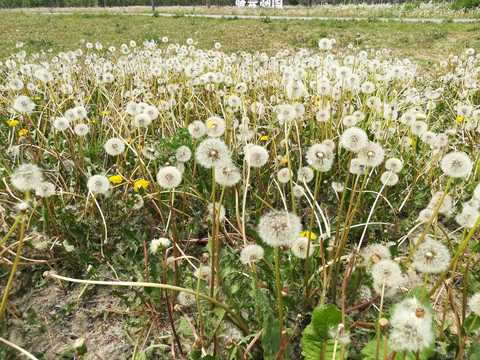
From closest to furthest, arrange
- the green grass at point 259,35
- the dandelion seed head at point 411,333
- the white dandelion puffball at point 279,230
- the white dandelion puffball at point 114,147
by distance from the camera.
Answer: the dandelion seed head at point 411,333, the white dandelion puffball at point 279,230, the white dandelion puffball at point 114,147, the green grass at point 259,35

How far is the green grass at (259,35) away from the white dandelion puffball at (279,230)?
829 centimetres

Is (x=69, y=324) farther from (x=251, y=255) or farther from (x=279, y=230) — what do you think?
(x=279, y=230)

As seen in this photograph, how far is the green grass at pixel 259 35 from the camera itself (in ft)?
32.6

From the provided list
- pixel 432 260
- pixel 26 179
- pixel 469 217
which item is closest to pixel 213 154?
pixel 26 179

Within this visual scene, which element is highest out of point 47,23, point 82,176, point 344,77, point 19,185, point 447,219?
point 47,23

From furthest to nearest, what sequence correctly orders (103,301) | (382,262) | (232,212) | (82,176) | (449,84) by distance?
1. (449,84)
2. (82,176)
3. (232,212)
4. (103,301)
5. (382,262)

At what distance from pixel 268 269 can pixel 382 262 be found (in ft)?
2.05

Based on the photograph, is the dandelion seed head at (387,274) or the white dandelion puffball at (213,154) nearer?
the dandelion seed head at (387,274)

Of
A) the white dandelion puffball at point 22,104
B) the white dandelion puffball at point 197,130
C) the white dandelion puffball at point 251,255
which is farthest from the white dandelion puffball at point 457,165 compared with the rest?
the white dandelion puffball at point 22,104

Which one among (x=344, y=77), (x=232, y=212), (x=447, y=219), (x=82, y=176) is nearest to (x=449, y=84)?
(x=344, y=77)

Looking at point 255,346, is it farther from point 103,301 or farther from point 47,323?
point 47,323

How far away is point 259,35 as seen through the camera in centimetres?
1290

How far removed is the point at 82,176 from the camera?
8.23 feet

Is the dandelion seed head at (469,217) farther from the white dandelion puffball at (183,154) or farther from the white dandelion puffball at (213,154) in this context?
the white dandelion puffball at (183,154)
